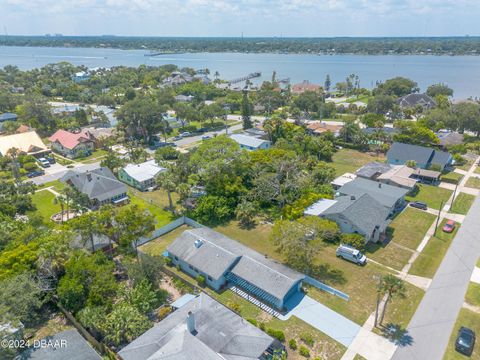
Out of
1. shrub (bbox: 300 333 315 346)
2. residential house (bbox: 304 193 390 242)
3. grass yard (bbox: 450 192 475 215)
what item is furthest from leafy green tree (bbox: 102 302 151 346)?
grass yard (bbox: 450 192 475 215)

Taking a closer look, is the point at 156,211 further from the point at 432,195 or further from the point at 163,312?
the point at 432,195

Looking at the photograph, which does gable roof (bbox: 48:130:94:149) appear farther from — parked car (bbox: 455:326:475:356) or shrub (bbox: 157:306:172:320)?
parked car (bbox: 455:326:475:356)

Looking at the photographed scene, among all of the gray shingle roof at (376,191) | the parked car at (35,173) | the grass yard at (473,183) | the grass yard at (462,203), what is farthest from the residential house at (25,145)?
the grass yard at (473,183)

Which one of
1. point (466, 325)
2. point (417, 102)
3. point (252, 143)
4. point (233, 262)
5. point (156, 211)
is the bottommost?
point (156, 211)

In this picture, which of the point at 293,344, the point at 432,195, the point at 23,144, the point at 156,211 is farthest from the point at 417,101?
the point at 23,144

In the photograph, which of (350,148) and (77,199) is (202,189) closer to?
(77,199)

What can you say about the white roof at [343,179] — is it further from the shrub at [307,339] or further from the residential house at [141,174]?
the shrub at [307,339]
